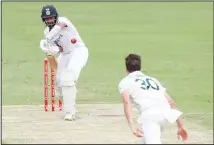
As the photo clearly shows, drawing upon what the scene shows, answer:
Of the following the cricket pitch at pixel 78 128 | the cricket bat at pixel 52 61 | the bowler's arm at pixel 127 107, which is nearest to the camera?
the bowler's arm at pixel 127 107

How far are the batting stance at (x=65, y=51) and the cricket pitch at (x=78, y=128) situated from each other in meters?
0.40

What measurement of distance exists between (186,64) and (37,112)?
660cm

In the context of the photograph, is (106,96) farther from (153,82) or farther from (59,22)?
(153,82)

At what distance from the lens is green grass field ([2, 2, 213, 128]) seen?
49.2 feet

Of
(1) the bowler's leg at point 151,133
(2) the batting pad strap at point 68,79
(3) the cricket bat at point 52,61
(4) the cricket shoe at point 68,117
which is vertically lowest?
(4) the cricket shoe at point 68,117

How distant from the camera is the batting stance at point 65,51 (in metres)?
12.1

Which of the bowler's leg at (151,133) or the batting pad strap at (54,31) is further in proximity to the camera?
the batting pad strap at (54,31)

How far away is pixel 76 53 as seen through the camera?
12.3m

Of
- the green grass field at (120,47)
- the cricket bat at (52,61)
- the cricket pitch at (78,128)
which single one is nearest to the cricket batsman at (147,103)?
the cricket pitch at (78,128)

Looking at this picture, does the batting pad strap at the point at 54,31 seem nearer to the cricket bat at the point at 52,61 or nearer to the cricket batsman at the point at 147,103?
the cricket bat at the point at 52,61

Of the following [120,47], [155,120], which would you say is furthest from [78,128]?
[120,47]

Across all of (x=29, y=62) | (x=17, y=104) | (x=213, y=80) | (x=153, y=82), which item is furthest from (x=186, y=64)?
(x=153, y=82)

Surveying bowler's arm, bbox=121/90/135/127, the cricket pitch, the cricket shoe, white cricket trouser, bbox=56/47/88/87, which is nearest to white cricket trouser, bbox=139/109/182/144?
bowler's arm, bbox=121/90/135/127

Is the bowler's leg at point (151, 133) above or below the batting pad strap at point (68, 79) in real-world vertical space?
above
